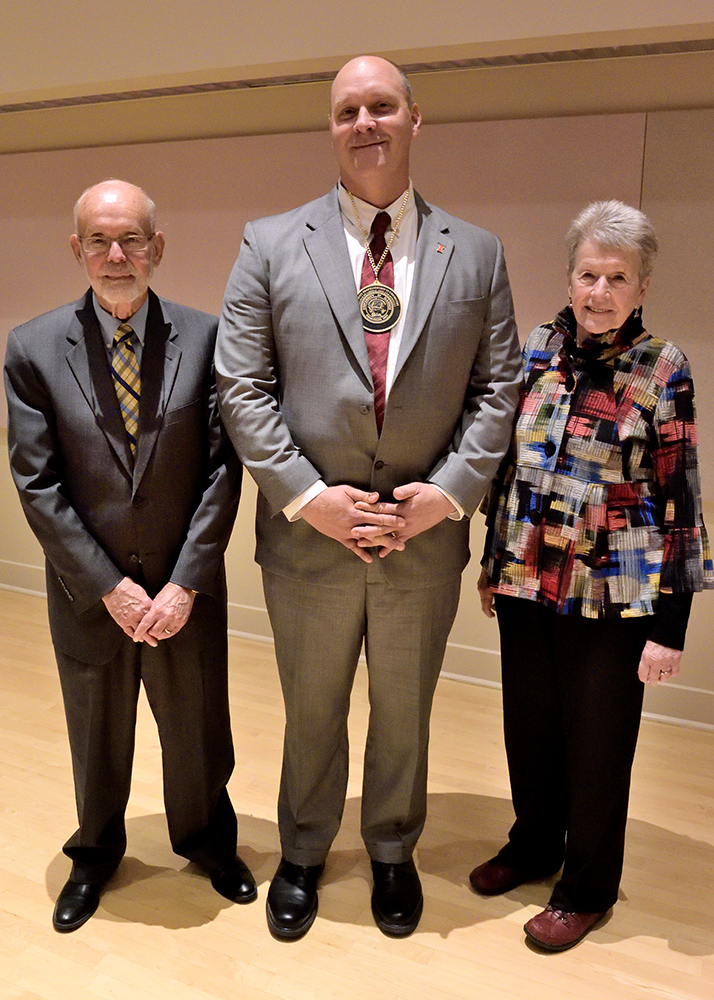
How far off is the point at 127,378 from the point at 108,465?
20 centimetres

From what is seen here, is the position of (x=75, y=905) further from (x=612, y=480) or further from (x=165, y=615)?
(x=612, y=480)

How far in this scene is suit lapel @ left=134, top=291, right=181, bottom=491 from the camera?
1.99 meters

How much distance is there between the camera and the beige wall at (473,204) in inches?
117

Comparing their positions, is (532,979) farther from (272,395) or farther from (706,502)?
(706,502)

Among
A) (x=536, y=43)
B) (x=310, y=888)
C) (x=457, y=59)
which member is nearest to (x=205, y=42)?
(x=457, y=59)

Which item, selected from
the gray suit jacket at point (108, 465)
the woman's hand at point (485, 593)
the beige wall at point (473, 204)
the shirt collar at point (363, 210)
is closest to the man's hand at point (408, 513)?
the woman's hand at point (485, 593)

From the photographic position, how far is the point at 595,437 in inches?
76.0

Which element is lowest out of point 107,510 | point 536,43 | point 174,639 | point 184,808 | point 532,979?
point 532,979

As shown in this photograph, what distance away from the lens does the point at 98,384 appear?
→ 6.48 feet

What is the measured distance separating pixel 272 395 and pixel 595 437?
28.6 inches

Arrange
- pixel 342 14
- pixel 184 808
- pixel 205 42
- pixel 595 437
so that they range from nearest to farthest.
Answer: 1. pixel 595 437
2. pixel 184 808
3. pixel 342 14
4. pixel 205 42

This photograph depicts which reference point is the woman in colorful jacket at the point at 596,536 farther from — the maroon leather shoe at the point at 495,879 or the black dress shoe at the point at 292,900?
the black dress shoe at the point at 292,900

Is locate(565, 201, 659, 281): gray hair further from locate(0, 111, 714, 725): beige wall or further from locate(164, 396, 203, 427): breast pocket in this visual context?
locate(0, 111, 714, 725): beige wall

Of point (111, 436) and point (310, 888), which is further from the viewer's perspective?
point (310, 888)
